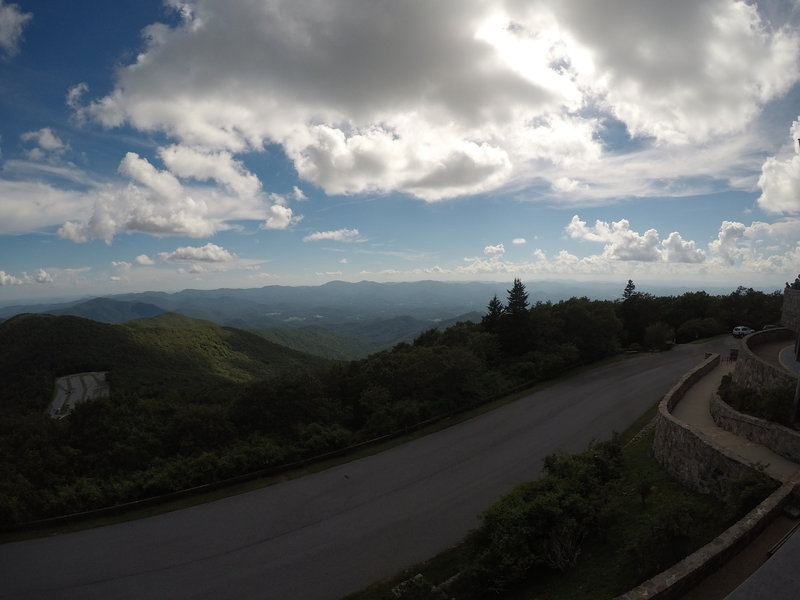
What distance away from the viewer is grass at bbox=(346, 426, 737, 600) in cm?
A: 731

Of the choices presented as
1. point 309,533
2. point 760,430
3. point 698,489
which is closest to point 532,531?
point 698,489

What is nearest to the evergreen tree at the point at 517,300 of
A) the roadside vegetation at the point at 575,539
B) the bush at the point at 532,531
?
the roadside vegetation at the point at 575,539

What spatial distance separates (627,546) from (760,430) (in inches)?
242

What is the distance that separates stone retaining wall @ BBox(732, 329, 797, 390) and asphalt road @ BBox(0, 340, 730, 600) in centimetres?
531

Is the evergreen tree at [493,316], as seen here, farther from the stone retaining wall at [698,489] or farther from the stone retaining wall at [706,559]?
the stone retaining wall at [706,559]

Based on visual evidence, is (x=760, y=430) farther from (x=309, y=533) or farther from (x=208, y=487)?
(x=208, y=487)

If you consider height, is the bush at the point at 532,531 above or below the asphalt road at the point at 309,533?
above

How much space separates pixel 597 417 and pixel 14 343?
5114 inches

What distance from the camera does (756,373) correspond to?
14141 mm

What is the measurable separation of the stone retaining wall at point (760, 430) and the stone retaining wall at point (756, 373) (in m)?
1.51

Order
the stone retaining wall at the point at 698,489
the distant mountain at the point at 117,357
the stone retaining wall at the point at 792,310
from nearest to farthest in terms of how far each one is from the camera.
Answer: the stone retaining wall at the point at 698,489 → the stone retaining wall at the point at 792,310 → the distant mountain at the point at 117,357

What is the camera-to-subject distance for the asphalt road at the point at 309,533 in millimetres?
11203

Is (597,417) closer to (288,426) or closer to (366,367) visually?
(366,367)

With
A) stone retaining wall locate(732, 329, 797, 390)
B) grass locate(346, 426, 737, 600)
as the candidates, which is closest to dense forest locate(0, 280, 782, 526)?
grass locate(346, 426, 737, 600)
